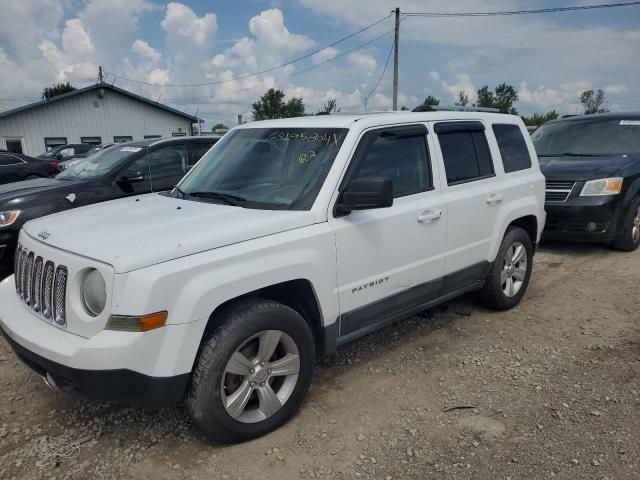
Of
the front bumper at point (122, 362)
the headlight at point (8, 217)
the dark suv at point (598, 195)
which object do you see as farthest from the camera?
the dark suv at point (598, 195)

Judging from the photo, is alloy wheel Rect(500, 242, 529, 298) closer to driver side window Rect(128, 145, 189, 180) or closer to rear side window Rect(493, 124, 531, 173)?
rear side window Rect(493, 124, 531, 173)

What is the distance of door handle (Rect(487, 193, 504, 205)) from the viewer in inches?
175

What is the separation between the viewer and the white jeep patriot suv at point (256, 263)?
252 centimetres

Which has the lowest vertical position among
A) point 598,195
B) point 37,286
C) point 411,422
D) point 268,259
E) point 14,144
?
point 411,422

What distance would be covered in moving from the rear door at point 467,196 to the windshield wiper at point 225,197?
164cm

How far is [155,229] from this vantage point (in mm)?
2863

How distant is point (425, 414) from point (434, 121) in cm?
223

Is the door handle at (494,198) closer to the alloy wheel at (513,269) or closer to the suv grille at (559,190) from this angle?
the alloy wheel at (513,269)

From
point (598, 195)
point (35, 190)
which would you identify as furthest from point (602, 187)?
point (35, 190)

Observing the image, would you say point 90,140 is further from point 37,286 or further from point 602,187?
point 37,286

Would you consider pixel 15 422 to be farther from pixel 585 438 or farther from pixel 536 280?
pixel 536 280

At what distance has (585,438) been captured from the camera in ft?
9.78

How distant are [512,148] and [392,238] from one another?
2.10 m

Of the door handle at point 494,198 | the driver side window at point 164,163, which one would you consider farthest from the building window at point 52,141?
the door handle at point 494,198
